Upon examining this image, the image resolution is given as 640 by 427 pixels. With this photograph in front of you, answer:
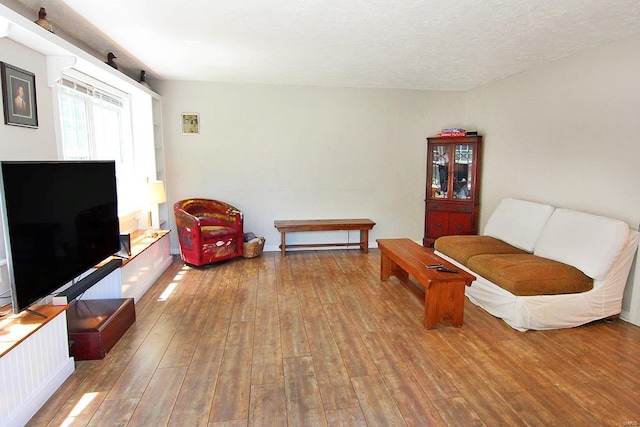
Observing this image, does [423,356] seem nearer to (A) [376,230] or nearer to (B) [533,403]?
(B) [533,403]

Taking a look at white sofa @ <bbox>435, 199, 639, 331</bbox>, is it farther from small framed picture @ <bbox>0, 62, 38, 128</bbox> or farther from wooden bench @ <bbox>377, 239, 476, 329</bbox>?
small framed picture @ <bbox>0, 62, 38, 128</bbox>

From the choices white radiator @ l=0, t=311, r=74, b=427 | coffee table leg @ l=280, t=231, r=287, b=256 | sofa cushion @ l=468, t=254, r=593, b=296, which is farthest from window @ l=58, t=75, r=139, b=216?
sofa cushion @ l=468, t=254, r=593, b=296

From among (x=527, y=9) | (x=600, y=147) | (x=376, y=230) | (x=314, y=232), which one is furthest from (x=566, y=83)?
(x=314, y=232)

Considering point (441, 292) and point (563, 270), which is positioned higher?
point (563, 270)

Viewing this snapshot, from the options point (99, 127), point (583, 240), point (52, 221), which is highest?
point (99, 127)

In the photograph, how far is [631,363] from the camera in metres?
2.57

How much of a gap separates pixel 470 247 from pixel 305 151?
107 inches

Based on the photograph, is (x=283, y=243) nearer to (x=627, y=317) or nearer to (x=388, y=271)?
(x=388, y=271)

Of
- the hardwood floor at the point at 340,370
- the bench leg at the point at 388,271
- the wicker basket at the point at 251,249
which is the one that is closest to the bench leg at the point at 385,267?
the bench leg at the point at 388,271

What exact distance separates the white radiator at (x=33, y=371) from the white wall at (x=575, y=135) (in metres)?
4.34

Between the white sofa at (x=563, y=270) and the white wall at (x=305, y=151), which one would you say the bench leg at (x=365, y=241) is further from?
the white sofa at (x=563, y=270)

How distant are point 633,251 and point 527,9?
7.06ft

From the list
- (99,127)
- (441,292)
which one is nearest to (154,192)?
(99,127)

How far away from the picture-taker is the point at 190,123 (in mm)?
5266
